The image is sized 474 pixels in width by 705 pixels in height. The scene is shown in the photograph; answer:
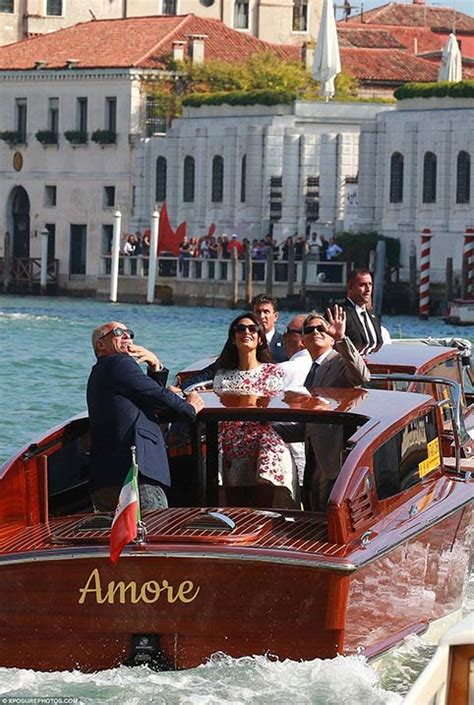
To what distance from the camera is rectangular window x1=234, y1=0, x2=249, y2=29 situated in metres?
63.6

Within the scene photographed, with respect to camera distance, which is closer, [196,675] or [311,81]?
[196,675]

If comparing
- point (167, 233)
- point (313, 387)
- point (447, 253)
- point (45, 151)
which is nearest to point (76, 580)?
point (313, 387)

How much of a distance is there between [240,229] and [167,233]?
1.72 m

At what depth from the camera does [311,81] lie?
5481 centimetres

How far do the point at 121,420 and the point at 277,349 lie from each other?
247cm

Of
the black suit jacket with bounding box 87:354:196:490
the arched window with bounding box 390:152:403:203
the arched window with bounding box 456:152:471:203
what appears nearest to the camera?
the black suit jacket with bounding box 87:354:196:490

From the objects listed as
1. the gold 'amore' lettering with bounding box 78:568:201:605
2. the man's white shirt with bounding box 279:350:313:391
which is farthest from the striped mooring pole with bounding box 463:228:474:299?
the gold 'amore' lettering with bounding box 78:568:201:605

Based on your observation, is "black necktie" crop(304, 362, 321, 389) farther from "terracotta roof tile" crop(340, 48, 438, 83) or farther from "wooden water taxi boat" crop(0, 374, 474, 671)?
"terracotta roof tile" crop(340, 48, 438, 83)

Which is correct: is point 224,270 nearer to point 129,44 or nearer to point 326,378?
point 129,44

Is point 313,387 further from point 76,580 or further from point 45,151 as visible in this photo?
point 45,151

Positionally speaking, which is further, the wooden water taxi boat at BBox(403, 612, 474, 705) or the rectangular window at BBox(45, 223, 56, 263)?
the rectangular window at BBox(45, 223, 56, 263)

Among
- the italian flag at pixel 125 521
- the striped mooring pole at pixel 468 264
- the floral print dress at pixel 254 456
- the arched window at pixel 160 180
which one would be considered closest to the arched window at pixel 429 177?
the striped mooring pole at pixel 468 264

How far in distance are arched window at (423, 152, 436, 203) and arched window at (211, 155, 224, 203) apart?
23.8 feet

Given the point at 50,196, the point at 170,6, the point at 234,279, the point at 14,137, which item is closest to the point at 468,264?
the point at 234,279
